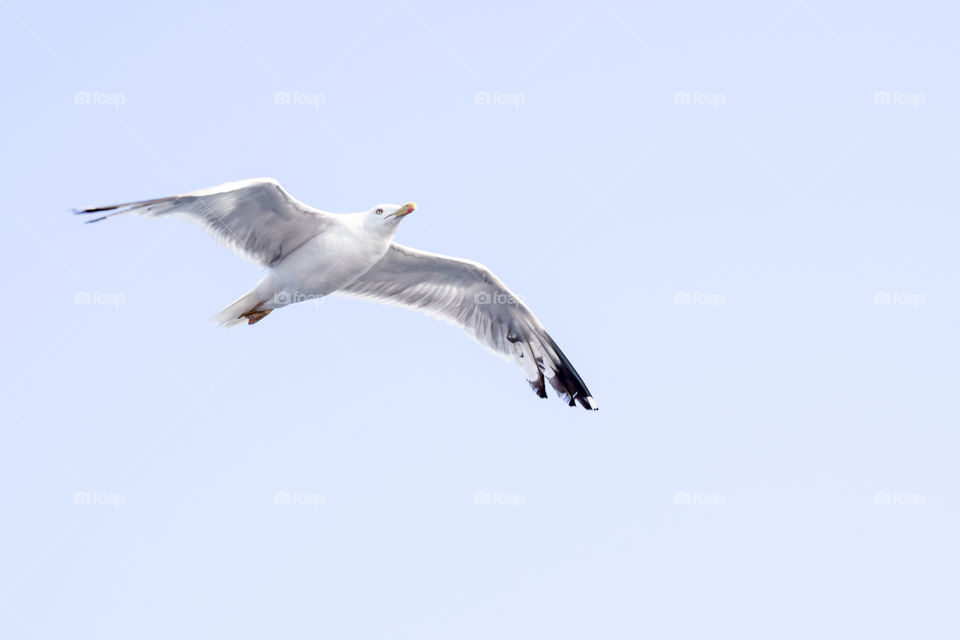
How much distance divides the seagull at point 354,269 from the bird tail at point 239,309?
1 centimetres

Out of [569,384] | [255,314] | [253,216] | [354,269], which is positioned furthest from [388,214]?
[569,384]

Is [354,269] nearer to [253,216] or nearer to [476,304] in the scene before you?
[253,216]

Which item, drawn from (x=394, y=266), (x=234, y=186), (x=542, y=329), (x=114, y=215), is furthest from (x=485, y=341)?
(x=114, y=215)

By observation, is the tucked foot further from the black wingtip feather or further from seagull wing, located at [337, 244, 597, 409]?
the black wingtip feather

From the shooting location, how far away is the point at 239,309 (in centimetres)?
1341

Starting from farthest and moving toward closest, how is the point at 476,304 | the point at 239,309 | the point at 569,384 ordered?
A: the point at 569,384
the point at 476,304
the point at 239,309

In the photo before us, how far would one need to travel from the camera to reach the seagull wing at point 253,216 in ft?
40.8

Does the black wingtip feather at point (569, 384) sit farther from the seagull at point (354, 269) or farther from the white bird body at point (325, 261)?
the white bird body at point (325, 261)

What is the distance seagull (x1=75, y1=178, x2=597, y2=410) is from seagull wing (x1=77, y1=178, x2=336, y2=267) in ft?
0.04

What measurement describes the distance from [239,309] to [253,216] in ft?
3.49

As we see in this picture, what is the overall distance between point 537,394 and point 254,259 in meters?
4.20

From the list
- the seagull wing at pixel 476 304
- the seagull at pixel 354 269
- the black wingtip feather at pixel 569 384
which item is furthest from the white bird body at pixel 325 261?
the black wingtip feather at pixel 569 384

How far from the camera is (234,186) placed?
12.5m

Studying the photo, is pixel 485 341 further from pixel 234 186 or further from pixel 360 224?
pixel 234 186
